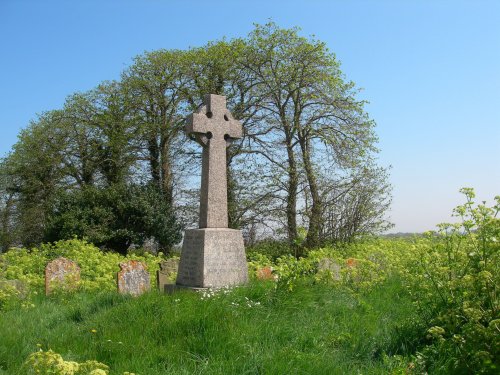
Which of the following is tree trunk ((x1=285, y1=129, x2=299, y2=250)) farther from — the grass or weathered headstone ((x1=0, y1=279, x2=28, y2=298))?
the grass

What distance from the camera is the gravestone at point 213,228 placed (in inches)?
313

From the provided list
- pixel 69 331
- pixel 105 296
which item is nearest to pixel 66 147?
pixel 105 296

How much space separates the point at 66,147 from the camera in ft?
76.2

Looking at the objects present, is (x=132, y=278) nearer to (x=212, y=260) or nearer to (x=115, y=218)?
(x=212, y=260)

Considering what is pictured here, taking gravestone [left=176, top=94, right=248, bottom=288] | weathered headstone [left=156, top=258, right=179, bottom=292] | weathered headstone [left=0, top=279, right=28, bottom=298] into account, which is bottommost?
weathered headstone [left=0, top=279, right=28, bottom=298]

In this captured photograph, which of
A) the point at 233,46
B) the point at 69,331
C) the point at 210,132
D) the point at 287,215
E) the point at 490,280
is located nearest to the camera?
the point at 490,280

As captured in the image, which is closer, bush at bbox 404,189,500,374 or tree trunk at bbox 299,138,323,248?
bush at bbox 404,189,500,374

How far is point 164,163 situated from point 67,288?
12.2 metres

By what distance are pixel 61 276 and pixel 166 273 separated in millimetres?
2096

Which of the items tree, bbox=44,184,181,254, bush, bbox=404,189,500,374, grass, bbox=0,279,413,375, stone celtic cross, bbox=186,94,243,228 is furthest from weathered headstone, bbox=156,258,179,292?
tree, bbox=44,184,181,254

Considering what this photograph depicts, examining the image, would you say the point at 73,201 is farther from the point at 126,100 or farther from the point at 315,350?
the point at 315,350

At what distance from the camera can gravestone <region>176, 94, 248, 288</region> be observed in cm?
794

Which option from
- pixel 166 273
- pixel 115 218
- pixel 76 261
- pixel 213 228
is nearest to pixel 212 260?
pixel 213 228

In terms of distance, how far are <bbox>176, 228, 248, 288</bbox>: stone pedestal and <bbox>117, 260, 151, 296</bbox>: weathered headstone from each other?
1238mm
